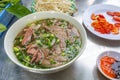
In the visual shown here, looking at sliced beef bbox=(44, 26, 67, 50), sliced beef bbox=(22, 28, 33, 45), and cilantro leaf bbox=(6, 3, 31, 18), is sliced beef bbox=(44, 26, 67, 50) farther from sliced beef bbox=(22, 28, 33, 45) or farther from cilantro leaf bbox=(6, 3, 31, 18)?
cilantro leaf bbox=(6, 3, 31, 18)

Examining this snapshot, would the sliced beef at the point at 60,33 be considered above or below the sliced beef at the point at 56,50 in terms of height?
above

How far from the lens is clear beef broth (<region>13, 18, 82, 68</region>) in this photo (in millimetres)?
855

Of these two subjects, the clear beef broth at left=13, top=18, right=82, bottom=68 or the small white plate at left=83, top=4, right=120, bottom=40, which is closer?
the clear beef broth at left=13, top=18, right=82, bottom=68

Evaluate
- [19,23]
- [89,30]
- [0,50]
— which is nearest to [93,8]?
[89,30]

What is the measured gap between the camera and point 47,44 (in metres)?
0.91

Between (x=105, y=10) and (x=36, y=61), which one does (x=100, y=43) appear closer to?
(x=105, y=10)

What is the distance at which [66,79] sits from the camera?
36.3 inches

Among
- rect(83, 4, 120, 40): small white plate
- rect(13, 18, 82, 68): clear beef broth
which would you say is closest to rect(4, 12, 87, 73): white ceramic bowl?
rect(13, 18, 82, 68): clear beef broth

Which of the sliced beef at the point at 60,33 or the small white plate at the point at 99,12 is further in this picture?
the small white plate at the point at 99,12

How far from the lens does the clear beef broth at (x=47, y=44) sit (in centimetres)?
86

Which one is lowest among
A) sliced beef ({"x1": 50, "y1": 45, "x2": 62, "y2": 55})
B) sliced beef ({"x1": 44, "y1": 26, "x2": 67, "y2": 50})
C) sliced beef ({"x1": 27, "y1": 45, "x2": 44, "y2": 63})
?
sliced beef ({"x1": 27, "y1": 45, "x2": 44, "y2": 63})

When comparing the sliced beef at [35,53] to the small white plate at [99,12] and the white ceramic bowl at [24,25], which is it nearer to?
the white ceramic bowl at [24,25]

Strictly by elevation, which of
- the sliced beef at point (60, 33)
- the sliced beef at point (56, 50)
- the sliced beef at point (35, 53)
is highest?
the sliced beef at point (60, 33)

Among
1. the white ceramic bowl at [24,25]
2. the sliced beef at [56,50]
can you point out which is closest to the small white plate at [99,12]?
the white ceramic bowl at [24,25]
